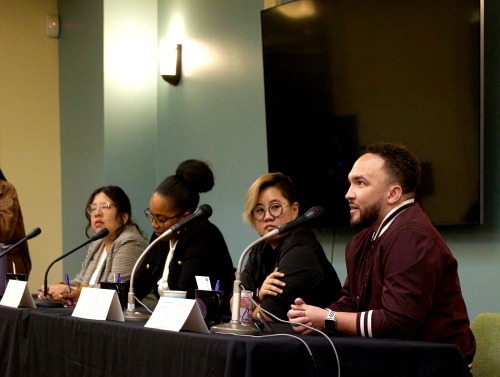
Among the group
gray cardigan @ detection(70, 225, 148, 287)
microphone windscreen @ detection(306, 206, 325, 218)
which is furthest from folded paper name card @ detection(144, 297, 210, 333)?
gray cardigan @ detection(70, 225, 148, 287)

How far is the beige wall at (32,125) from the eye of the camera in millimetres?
6180

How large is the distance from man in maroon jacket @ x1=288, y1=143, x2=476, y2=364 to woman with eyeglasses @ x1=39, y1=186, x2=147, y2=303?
1548mm

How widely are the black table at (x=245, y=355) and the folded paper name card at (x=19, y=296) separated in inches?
25.5

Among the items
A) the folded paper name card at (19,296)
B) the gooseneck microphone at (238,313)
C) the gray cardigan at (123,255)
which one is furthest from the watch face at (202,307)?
the gray cardigan at (123,255)

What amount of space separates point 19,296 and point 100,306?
624 millimetres

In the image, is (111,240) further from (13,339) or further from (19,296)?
(13,339)

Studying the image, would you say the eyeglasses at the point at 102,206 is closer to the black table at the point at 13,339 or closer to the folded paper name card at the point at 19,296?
the folded paper name card at the point at 19,296

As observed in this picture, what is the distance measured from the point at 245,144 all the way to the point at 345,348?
298 centimetres

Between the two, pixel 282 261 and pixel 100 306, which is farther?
pixel 282 261

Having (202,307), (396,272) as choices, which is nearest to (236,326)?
(202,307)

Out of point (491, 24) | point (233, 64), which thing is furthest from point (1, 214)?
point (491, 24)

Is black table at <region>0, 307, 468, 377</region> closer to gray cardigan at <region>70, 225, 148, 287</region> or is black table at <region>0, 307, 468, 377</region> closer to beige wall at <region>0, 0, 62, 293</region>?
gray cardigan at <region>70, 225, 148, 287</region>

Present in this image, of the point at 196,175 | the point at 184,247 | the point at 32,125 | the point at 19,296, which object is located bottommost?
the point at 19,296

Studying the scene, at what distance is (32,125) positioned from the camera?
20.5 feet
